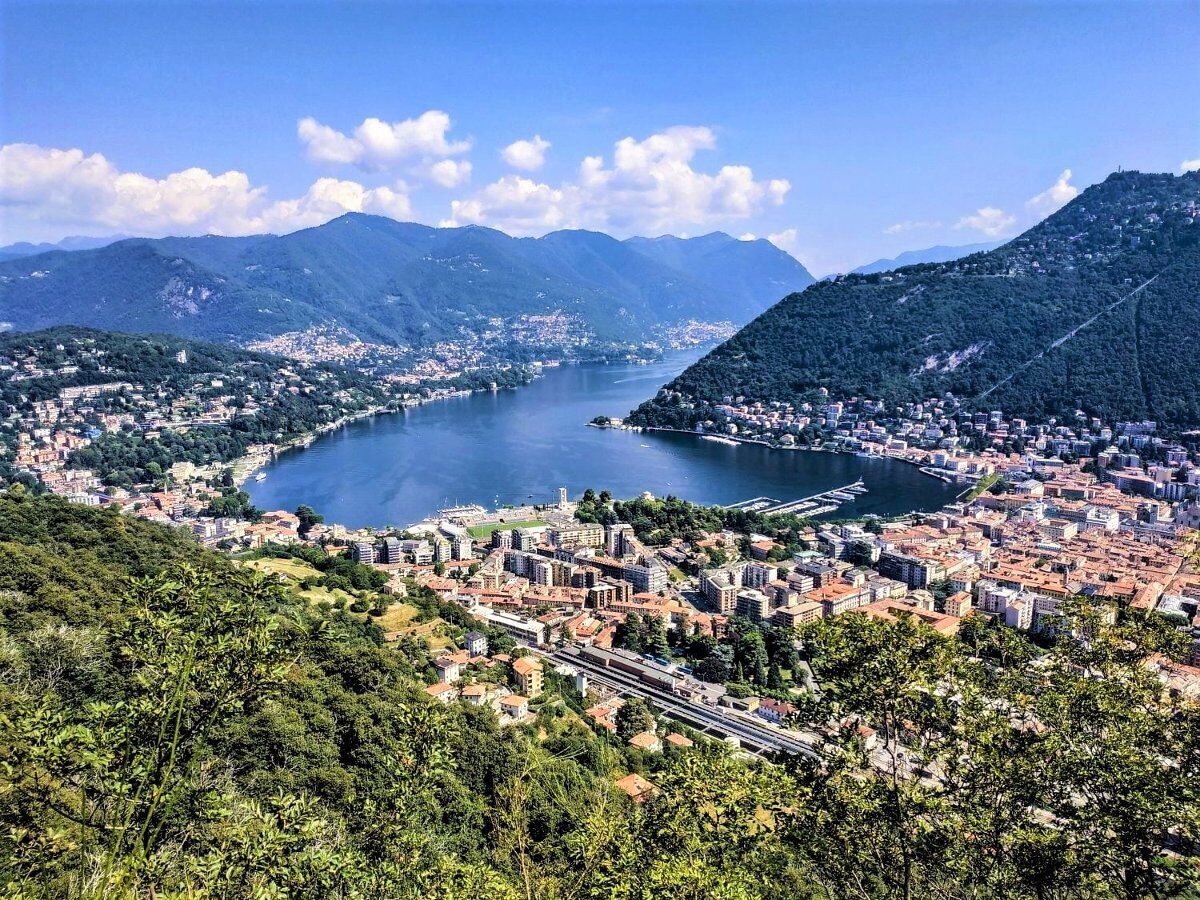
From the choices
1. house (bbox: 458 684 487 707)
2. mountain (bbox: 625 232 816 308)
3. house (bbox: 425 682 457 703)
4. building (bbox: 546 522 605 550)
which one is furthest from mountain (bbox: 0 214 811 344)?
house (bbox: 458 684 487 707)

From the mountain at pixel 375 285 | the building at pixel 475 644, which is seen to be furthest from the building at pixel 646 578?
the mountain at pixel 375 285

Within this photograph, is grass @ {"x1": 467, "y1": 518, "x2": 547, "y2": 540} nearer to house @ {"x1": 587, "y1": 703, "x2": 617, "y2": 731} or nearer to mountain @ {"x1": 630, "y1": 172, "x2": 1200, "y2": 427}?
house @ {"x1": 587, "y1": 703, "x2": 617, "y2": 731}

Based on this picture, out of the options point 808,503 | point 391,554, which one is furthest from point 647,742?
point 808,503

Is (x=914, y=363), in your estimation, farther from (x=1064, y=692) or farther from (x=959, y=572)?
(x=1064, y=692)

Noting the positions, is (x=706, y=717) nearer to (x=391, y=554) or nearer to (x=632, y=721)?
(x=632, y=721)

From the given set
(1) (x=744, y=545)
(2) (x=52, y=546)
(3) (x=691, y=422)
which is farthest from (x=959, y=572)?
(3) (x=691, y=422)

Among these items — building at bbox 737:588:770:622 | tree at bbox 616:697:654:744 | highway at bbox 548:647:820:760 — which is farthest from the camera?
building at bbox 737:588:770:622
